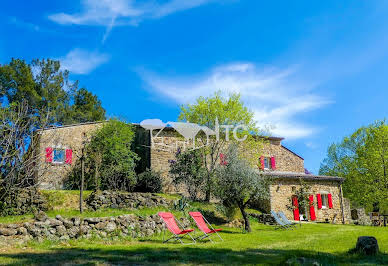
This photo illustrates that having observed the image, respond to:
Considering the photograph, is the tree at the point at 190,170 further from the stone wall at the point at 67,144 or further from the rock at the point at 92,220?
the rock at the point at 92,220

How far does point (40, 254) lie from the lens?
6.81 metres

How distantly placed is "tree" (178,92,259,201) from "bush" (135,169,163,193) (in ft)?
11.0

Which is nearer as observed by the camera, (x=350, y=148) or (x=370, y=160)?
(x=370, y=160)

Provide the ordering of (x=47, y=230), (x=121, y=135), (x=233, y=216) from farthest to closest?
(x=121, y=135), (x=233, y=216), (x=47, y=230)

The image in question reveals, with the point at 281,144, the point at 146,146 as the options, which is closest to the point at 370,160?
the point at 281,144

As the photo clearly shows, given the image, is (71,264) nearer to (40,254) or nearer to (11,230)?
(40,254)

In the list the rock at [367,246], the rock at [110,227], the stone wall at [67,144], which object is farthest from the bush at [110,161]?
the rock at [367,246]

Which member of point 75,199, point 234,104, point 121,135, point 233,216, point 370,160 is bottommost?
point 233,216

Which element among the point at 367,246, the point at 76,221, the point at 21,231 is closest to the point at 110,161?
the point at 76,221

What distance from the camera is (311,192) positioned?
2156cm

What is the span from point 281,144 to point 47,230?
68.4ft

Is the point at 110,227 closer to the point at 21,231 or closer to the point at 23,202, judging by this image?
the point at 21,231

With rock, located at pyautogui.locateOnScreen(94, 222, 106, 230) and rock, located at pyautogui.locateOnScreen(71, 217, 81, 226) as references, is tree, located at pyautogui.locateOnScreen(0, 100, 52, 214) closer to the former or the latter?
rock, located at pyautogui.locateOnScreen(71, 217, 81, 226)

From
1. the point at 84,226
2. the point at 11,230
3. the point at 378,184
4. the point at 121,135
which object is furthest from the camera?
the point at 378,184
